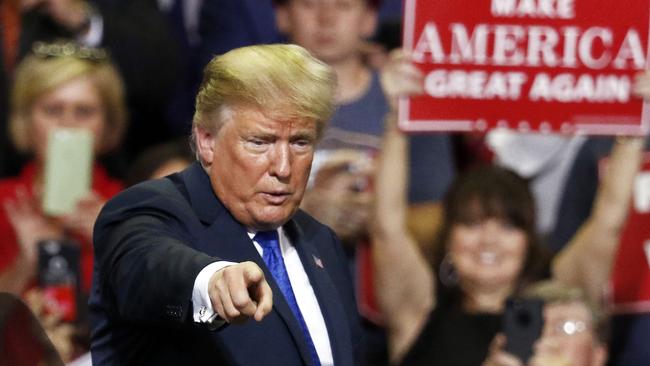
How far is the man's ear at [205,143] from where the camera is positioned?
112 inches

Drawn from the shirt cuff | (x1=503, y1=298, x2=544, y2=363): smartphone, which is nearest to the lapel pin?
the shirt cuff

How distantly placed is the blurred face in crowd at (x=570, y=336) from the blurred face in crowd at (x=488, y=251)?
0.43 meters

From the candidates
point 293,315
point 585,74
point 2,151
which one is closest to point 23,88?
point 2,151

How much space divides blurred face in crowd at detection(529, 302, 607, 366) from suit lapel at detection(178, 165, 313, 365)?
5.46 ft

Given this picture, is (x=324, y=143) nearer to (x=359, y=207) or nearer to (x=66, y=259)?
(x=359, y=207)

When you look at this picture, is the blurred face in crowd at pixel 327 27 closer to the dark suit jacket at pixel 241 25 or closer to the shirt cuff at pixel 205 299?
the dark suit jacket at pixel 241 25

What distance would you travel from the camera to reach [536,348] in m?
4.34

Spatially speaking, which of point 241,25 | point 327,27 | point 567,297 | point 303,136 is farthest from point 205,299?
point 241,25

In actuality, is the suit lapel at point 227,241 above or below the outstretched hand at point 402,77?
below

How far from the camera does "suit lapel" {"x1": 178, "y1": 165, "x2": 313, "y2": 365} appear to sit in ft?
9.29

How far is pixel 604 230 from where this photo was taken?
4969mm

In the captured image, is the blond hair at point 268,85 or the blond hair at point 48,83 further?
the blond hair at point 48,83

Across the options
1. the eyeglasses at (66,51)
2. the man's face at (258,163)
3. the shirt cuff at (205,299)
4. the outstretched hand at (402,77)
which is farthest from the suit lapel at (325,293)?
the eyeglasses at (66,51)

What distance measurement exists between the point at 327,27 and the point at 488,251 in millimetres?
977
